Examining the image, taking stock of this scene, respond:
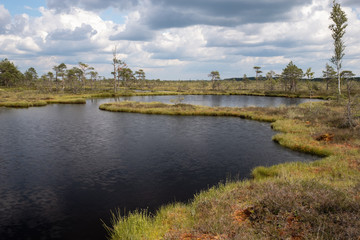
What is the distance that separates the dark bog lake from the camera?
49.1ft

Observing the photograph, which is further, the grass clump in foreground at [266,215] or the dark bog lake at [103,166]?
the dark bog lake at [103,166]

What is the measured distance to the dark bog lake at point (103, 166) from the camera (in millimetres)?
14977

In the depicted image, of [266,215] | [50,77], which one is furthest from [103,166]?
[50,77]

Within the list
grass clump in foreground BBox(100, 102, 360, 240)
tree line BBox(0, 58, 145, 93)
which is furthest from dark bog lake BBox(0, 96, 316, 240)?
tree line BBox(0, 58, 145, 93)

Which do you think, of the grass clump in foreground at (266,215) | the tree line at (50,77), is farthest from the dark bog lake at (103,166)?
the tree line at (50,77)

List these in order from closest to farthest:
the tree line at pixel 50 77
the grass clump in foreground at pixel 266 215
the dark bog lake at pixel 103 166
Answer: the grass clump in foreground at pixel 266 215 < the dark bog lake at pixel 103 166 < the tree line at pixel 50 77

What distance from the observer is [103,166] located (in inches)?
927

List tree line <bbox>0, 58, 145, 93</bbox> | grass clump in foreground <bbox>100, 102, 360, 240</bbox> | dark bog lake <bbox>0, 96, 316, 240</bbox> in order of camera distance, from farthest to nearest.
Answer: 1. tree line <bbox>0, 58, 145, 93</bbox>
2. dark bog lake <bbox>0, 96, 316, 240</bbox>
3. grass clump in foreground <bbox>100, 102, 360, 240</bbox>

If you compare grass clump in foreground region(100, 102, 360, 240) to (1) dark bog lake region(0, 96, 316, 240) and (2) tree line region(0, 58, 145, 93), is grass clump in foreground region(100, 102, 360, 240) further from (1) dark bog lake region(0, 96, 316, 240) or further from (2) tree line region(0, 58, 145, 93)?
(2) tree line region(0, 58, 145, 93)

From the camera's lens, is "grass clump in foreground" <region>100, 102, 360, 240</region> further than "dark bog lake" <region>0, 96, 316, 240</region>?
No

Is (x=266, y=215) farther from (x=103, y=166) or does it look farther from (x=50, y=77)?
(x=50, y=77)

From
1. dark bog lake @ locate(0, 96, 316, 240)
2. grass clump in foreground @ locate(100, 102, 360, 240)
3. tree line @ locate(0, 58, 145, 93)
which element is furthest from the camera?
tree line @ locate(0, 58, 145, 93)

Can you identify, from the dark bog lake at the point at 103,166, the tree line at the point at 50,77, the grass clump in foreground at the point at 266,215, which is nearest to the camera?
the grass clump in foreground at the point at 266,215

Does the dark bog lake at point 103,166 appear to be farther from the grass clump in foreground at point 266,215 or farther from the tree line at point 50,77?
the tree line at point 50,77
